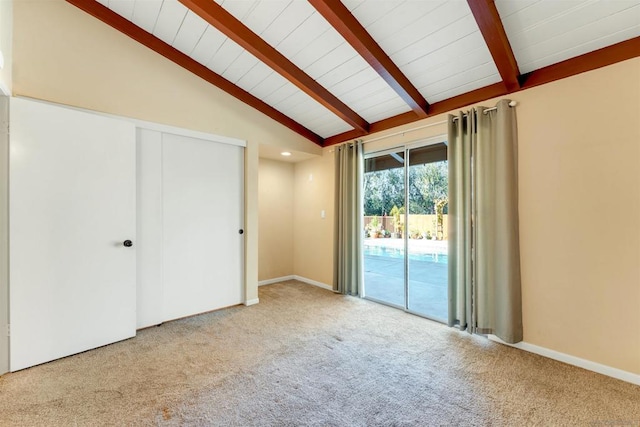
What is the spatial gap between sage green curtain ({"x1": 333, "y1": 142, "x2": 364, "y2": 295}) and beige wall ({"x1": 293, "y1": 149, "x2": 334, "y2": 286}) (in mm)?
197

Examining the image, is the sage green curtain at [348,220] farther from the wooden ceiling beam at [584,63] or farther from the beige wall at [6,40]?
the beige wall at [6,40]

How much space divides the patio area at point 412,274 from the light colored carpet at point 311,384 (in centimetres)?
65

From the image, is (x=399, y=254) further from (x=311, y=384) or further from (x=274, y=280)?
(x=274, y=280)

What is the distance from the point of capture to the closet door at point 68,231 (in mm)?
2137

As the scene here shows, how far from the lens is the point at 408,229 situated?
3.45 m

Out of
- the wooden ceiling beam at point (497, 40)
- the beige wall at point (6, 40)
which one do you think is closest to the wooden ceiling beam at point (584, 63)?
the wooden ceiling beam at point (497, 40)

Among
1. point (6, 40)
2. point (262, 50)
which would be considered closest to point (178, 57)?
point (262, 50)

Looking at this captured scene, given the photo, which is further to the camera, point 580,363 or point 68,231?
point 68,231

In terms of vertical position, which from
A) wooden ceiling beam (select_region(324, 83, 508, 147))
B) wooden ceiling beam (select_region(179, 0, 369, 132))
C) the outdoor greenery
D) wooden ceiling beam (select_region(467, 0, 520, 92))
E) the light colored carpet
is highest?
wooden ceiling beam (select_region(179, 0, 369, 132))

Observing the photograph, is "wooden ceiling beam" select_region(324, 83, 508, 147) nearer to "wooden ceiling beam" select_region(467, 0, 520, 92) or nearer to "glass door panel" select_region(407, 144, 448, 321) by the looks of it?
"wooden ceiling beam" select_region(467, 0, 520, 92)

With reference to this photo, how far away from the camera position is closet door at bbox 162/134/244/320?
3082 millimetres

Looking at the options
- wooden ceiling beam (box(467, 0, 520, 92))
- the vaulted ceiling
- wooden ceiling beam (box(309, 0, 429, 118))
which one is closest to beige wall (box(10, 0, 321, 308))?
the vaulted ceiling

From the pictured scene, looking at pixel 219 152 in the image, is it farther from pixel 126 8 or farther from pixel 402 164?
pixel 402 164

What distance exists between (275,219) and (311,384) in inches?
126
